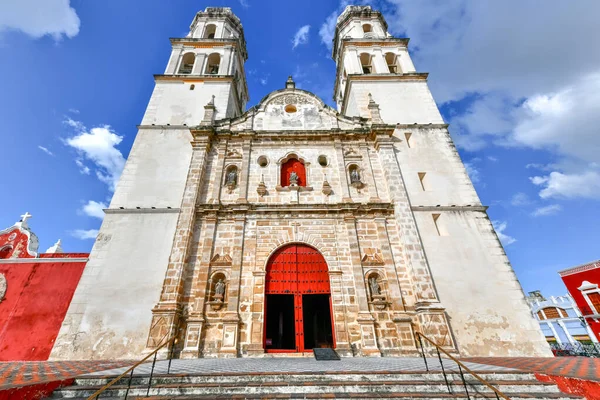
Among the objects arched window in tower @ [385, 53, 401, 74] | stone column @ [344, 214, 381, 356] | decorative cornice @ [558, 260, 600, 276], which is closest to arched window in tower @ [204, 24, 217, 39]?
arched window in tower @ [385, 53, 401, 74]

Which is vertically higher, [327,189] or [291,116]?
[291,116]

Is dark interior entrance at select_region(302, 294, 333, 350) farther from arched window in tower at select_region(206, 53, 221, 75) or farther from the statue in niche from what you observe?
arched window in tower at select_region(206, 53, 221, 75)

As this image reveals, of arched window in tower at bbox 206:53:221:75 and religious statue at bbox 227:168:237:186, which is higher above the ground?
arched window in tower at bbox 206:53:221:75

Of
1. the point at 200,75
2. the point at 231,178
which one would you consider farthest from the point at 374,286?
the point at 200,75

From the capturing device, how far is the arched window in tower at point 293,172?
11609 mm

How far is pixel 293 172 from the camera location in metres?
12.1

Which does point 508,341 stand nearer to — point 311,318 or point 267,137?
point 311,318

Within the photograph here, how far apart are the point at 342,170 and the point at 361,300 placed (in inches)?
219

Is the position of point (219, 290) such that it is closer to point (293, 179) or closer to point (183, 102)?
point (293, 179)

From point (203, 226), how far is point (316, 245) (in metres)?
4.52

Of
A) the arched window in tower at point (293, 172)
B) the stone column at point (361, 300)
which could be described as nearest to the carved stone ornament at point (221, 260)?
the arched window in tower at point (293, 172)

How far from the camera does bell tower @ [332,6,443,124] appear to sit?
14570 millimetres

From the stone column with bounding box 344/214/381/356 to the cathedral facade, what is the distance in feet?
0.14

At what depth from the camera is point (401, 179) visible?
11.5m
